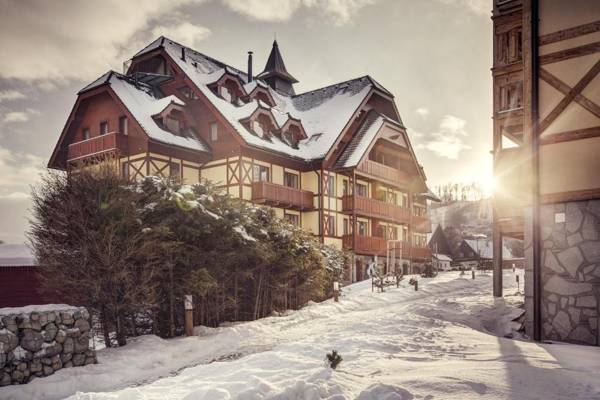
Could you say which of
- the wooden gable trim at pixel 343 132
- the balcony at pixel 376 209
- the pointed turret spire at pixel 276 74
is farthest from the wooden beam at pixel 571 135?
the pointed turret spire at pixel 276 74

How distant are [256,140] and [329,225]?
7.30 metres

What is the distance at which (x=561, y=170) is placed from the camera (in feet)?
33.1

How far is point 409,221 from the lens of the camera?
36000mm

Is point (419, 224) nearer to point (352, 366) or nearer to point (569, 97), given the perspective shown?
point (569, 97)

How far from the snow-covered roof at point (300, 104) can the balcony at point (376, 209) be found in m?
3.78

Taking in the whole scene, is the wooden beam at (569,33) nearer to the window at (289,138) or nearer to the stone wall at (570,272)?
the stone wall at (570,272)

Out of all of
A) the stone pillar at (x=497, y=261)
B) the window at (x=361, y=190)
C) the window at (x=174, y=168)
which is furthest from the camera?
the window at (x=361, y=190)

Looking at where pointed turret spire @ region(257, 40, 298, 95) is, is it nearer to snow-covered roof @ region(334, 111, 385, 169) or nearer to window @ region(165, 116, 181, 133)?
snow-covered roof @ region(334, 111, 385, 169)

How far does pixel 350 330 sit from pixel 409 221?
26.6 meters

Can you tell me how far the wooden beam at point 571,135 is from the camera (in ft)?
32.1

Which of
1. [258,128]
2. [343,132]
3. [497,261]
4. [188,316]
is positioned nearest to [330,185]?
[343,132]

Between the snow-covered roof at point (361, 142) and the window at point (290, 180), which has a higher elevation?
the snow-covered roof at point (361, 142)

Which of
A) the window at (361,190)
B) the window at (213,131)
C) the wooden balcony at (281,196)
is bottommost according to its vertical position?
the wooden balcony at (281,196)

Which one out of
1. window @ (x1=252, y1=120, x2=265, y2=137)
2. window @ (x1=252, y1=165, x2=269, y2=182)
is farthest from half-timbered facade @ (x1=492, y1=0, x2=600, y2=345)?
window @ (x1=252, y1=120, x2=265, y2=137)
